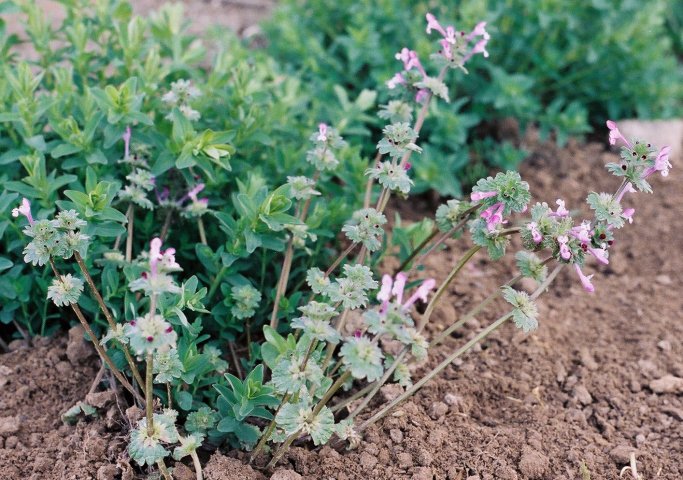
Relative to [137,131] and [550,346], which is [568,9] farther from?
[137,131]

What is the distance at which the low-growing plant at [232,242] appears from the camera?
6.85 feet

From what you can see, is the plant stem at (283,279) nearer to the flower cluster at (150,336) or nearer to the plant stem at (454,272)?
the plant stem at (454,272)

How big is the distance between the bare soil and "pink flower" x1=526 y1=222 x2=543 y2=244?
0.65 meters

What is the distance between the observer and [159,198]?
2.70 meters

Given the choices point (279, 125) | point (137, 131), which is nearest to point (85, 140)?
point (137, 131)

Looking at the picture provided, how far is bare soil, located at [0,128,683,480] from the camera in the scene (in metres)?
2.33

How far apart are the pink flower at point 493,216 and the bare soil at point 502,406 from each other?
2.06 feet

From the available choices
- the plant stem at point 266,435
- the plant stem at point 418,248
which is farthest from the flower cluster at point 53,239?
the plant stem at point 418,248

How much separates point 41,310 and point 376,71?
1977mm

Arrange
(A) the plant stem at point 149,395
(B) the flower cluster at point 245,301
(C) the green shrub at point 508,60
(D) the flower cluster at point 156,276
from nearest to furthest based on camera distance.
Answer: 1. (D) the flower cluster at point 156,276
2. (A) the plant stem at point 149,395
3. (B) the flower cluster at point 245,301
4. (C) the green shrub at point 508,60

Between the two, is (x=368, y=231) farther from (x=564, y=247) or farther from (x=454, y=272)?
(x=564, y=247)

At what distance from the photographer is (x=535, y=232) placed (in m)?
2.14

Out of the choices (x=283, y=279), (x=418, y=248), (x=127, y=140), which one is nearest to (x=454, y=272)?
(x=418, y=248)

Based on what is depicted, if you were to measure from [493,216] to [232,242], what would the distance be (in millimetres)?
806
